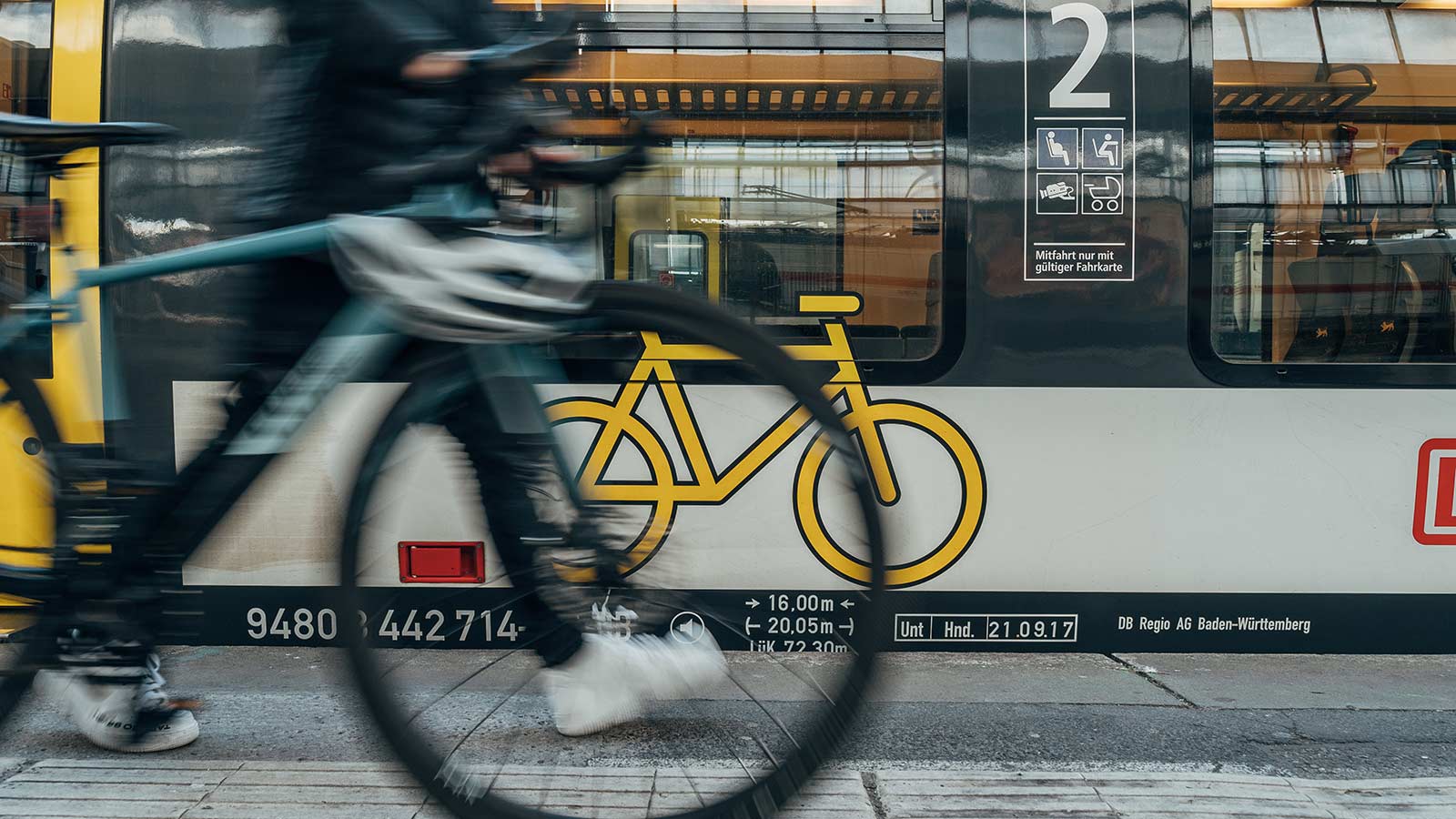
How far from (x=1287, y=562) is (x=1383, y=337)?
0.76 m

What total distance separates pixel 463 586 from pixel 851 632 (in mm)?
666

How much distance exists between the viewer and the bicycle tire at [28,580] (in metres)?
1.84

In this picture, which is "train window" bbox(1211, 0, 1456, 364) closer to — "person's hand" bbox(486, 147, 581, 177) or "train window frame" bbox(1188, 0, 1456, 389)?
"train window frame" bbox(1188, 0, 1456, 389)

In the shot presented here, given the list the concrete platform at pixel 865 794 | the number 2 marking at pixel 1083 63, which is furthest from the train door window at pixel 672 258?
the concrete platform at pixel 865 794

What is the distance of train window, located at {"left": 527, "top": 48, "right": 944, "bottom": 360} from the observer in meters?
3.41

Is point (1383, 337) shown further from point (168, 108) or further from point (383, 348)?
point (168, 108)

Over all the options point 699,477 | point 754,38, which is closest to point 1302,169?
point 754,38

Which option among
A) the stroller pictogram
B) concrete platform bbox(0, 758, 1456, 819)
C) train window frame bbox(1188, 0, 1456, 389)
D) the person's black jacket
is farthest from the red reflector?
train window frame bbox(1188, 0, 1456, 389)

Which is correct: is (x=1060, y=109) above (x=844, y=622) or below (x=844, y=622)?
above

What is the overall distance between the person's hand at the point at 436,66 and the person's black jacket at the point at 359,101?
12 mm

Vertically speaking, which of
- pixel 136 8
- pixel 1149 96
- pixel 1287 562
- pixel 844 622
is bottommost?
pixel 1287 562

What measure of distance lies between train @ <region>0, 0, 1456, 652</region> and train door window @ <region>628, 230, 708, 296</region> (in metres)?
0.01

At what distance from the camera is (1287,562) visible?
3.47 m

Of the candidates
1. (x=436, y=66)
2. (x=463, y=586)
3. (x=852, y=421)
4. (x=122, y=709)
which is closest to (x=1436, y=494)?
(x=852, y=421)
